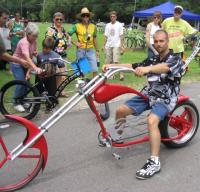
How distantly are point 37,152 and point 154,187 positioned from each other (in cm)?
126

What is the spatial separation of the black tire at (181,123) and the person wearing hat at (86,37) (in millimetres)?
3672

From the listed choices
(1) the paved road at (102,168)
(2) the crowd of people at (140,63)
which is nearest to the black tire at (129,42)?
(2) the crowd of people at (140,63)

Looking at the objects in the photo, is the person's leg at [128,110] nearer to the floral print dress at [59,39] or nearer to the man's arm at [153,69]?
the man's arm at [153,69]

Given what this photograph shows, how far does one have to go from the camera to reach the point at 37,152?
3.96 metres

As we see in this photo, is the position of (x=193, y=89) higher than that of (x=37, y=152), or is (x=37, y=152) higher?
(x=37, y=152)

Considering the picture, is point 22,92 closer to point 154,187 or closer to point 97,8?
point 154,187

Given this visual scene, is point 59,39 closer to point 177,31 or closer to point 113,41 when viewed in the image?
point 113,41

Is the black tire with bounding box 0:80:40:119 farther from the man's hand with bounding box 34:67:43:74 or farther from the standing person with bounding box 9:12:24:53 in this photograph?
the standing person with bounding box 9:12:24:53

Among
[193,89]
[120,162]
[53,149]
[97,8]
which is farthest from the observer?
[97,8]

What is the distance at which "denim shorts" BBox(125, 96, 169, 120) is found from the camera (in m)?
4.42

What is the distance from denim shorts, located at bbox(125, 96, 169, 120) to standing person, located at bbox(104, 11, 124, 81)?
5431 millimetres

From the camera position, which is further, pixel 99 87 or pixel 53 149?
pixel 53 149

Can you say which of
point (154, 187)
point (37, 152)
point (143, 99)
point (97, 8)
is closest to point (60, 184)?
point (37, 152)

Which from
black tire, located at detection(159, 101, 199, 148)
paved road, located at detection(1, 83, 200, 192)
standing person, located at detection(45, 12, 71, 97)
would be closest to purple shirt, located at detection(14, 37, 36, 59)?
standing person, located at detection(45, 12, 71, 97)
